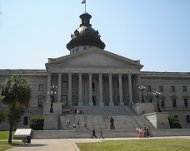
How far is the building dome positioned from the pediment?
12279mm

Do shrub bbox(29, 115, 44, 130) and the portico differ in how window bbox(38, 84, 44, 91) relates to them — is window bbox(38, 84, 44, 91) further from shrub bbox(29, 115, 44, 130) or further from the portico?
shrub bbox(29, 115, 44, 130)

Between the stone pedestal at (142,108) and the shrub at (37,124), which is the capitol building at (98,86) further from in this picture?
the shrub at (37,124)

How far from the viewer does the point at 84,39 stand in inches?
3189

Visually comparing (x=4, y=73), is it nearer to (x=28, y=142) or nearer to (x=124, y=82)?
(x=124, y=82)

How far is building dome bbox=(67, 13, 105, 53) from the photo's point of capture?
80.9 m

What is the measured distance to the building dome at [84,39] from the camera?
266ft

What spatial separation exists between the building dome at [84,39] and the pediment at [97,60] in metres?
12.3

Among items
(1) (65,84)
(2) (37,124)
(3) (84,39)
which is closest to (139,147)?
(2) (37,124)

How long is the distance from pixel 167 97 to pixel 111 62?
2032 cm

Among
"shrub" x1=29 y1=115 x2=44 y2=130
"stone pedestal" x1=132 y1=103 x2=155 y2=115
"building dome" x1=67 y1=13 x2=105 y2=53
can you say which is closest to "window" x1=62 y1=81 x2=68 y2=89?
"building dome" x1=67 y1=13 x2=105 y2=53

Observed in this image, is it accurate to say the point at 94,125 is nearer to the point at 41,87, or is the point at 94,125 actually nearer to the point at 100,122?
the point at 100,122

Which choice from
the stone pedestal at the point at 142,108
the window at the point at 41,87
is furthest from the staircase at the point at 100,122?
the window at the point at 41,87

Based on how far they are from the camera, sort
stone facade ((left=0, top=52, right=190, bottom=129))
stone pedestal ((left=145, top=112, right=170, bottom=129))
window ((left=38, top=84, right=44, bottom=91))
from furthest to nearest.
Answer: window ((left=38, top=84, right=44, bottom=91))
stone facade ((left=0, top=52, right=190, bottom=129))
stone pedestal ((left=145, top=112, right=170, bottom=129))

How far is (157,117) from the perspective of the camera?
5075 centimetres
